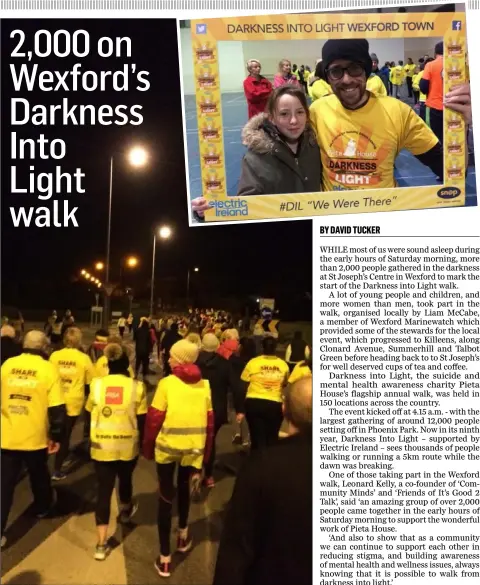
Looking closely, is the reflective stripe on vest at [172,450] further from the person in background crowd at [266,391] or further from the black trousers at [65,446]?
the black trousers at [65,446]

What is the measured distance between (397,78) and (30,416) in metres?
1.96

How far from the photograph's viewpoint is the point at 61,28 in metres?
1.86

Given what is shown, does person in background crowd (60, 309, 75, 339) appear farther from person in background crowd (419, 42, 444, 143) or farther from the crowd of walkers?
person in background crowd (419, 42, 444, 143)

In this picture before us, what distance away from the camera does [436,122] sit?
1.79m

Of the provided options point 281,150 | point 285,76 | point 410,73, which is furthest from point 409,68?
point 281,150

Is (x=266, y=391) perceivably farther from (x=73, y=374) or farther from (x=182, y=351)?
(x=73, y=374)

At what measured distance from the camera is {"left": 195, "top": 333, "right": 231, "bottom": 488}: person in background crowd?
86.7 inches

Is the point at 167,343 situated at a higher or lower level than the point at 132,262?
lower

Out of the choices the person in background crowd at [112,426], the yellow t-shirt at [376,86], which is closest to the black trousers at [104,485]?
the person in background crowd at [112,426]

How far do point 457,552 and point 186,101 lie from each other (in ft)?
6.56

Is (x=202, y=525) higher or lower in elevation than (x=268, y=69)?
lower

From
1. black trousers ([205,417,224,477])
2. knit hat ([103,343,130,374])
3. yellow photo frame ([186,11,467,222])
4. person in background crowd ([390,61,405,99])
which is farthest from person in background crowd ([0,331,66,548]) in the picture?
person in background crowd ([390,61,405,99])

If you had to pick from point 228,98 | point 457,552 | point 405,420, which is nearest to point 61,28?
point 228,98

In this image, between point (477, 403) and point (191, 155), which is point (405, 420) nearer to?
point (477, 403)
